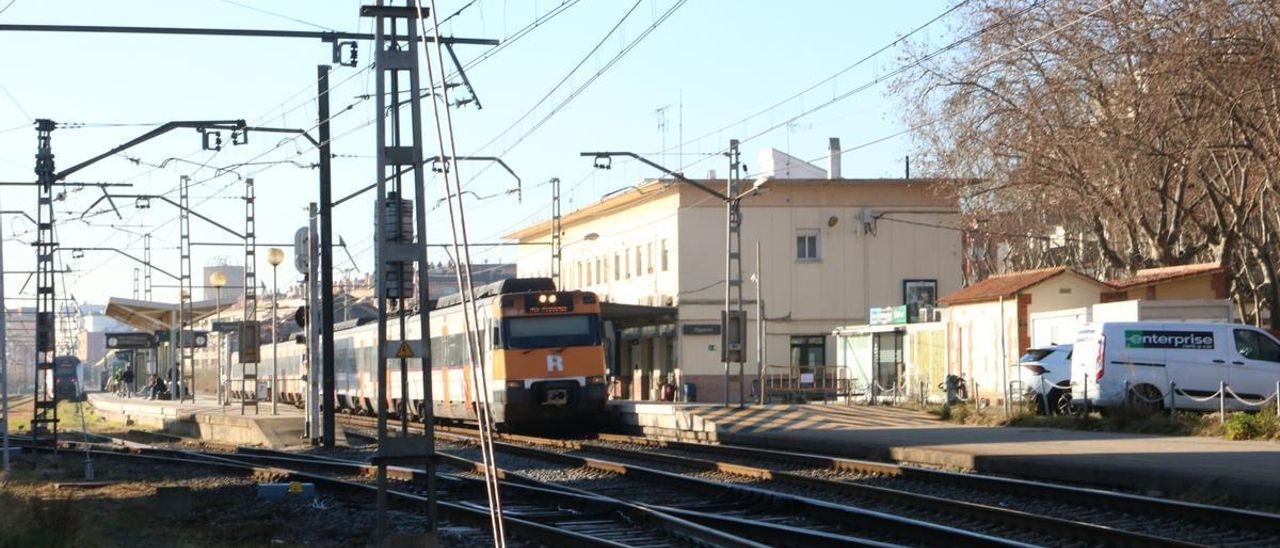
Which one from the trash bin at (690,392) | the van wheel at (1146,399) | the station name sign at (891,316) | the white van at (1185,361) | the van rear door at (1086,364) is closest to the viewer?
the van wheel at (1146,399)

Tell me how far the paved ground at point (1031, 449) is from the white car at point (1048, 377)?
2139 mm

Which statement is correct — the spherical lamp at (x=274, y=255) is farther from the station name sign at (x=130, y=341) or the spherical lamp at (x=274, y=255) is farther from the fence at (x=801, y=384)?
the station name sign at (x=130, y=341)

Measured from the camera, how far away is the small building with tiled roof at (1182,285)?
33219 mm

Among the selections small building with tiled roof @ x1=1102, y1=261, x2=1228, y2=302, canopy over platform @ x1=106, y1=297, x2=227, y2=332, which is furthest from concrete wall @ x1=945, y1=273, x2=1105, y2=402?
canopy over platform @ x1=106, y1=297, x2=227, y2=332

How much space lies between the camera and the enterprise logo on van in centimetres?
2866

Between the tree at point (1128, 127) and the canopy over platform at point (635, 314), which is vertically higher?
the tree at point (1128, 127)

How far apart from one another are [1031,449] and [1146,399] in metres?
6.39

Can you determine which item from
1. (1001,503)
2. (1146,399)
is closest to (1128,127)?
(1146,399)

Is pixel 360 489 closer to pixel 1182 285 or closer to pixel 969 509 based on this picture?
pixel 969 509

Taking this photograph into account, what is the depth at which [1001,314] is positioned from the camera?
35562mm

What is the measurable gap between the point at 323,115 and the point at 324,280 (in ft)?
10.5

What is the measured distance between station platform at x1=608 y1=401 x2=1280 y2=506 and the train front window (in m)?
2.86

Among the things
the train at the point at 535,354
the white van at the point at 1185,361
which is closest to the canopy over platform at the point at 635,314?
the train at the point at 535,354

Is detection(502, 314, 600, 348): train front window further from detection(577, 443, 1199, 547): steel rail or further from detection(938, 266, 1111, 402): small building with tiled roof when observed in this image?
detection(577, 443, 1199, 547): steel rail
